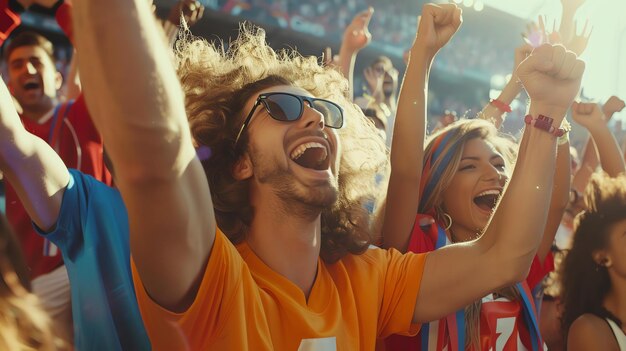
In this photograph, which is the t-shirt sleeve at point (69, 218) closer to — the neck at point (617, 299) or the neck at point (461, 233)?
the neck at point (461, 233)

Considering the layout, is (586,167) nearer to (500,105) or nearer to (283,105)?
(500,105)

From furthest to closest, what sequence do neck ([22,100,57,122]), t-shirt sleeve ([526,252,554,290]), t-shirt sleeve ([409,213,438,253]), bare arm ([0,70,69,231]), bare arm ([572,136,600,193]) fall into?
bare arm ([572,136,600,193]) < neck ([22,100,57,122]) < t-shirt sleeve ([526,252,554,290]) < t-shirt sleeve ([409,213,438,253]) < bare arm ([0,70,69,231])

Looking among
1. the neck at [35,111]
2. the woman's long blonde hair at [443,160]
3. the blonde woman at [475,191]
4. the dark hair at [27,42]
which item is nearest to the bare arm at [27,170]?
the blonde woman at [475,191]

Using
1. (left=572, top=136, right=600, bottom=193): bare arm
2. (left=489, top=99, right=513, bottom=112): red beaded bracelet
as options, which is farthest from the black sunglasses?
(left=572, top=136, right=600, bottom=193): bare arm

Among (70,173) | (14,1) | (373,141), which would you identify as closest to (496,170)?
(373,141)

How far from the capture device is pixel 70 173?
5.35ft

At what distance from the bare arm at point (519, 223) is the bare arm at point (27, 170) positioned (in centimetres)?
97

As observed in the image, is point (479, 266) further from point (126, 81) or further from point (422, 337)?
point (126, 81)

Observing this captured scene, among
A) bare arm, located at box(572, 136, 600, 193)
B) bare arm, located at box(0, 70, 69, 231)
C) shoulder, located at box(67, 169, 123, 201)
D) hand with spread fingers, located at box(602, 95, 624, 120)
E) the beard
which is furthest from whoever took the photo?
bare arm, located at box(572, 136, 600, 193)

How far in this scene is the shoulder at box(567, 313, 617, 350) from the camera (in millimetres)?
2654

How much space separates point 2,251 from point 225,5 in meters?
16.3

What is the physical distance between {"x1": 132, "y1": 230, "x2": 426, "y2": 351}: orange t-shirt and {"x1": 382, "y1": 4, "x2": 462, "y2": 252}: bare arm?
0.22 metres

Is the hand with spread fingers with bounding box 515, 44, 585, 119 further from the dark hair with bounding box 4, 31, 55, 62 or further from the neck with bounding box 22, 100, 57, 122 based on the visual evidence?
the dark hair with bounding box 4, 31, 55, 62

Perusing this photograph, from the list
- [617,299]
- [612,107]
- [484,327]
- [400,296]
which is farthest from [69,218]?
[612,107]
